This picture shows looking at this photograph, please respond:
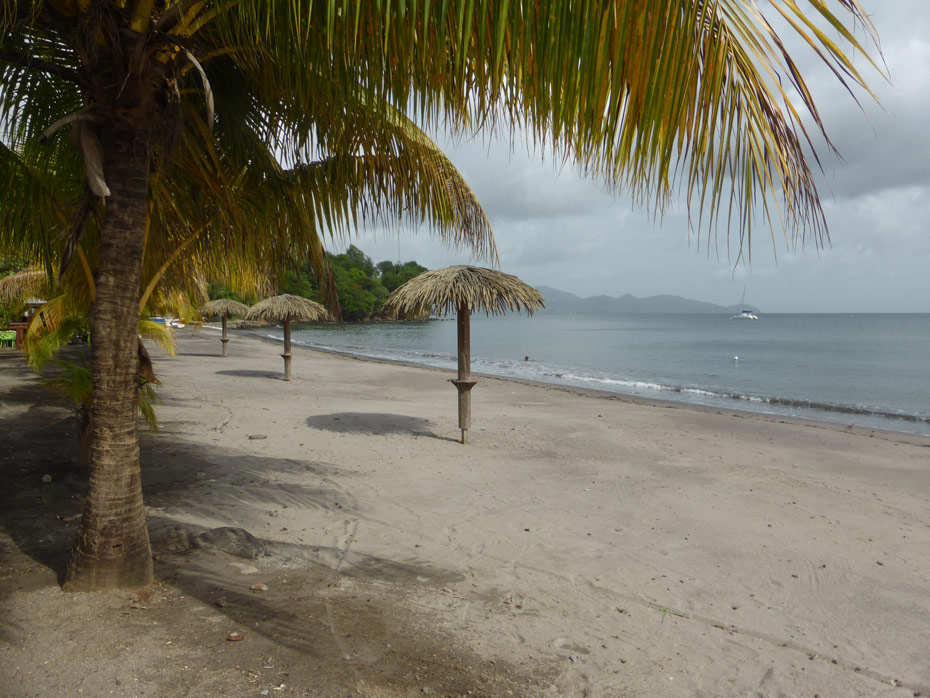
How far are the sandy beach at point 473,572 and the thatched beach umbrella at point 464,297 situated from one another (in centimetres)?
129

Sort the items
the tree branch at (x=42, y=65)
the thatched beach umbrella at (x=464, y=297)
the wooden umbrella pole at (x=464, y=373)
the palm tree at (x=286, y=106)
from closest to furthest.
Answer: the palm tree at (x=286, y=106), the tree branch at (x=42, y=65), the thatched beach umbrella at (x=464, y=297), the wooden umbrella pole at (x=464, y=373)

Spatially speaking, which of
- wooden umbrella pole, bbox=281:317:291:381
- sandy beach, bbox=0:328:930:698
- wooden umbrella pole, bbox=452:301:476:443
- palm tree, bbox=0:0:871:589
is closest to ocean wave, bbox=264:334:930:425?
sandy beach, bbox=0:328:930:698

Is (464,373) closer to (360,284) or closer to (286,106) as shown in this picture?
(286,106)

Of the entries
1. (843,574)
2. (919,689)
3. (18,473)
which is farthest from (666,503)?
(18,473)

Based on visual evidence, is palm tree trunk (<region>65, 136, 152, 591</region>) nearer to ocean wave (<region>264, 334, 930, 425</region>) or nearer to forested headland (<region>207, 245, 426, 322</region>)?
ocean wave (<region>264, 334, 930, 425</region>)

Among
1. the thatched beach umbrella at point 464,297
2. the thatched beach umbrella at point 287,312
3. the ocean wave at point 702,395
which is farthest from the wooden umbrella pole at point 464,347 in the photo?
the ocean wave at point 702,395

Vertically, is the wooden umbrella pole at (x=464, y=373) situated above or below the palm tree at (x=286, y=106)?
below

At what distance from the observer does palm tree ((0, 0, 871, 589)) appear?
5.03ft

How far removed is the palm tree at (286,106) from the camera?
5.03ft

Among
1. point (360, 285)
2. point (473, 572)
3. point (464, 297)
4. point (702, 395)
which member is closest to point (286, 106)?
point (473, 572)

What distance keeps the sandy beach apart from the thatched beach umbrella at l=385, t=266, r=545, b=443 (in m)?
1.29

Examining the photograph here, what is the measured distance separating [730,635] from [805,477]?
16.5 feet

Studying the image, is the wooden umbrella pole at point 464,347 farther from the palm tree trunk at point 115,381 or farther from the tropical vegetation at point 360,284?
the tropical vegetation at point 360,284

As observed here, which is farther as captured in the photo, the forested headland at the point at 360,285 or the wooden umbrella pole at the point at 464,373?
the forested headland at the point at 360,285
